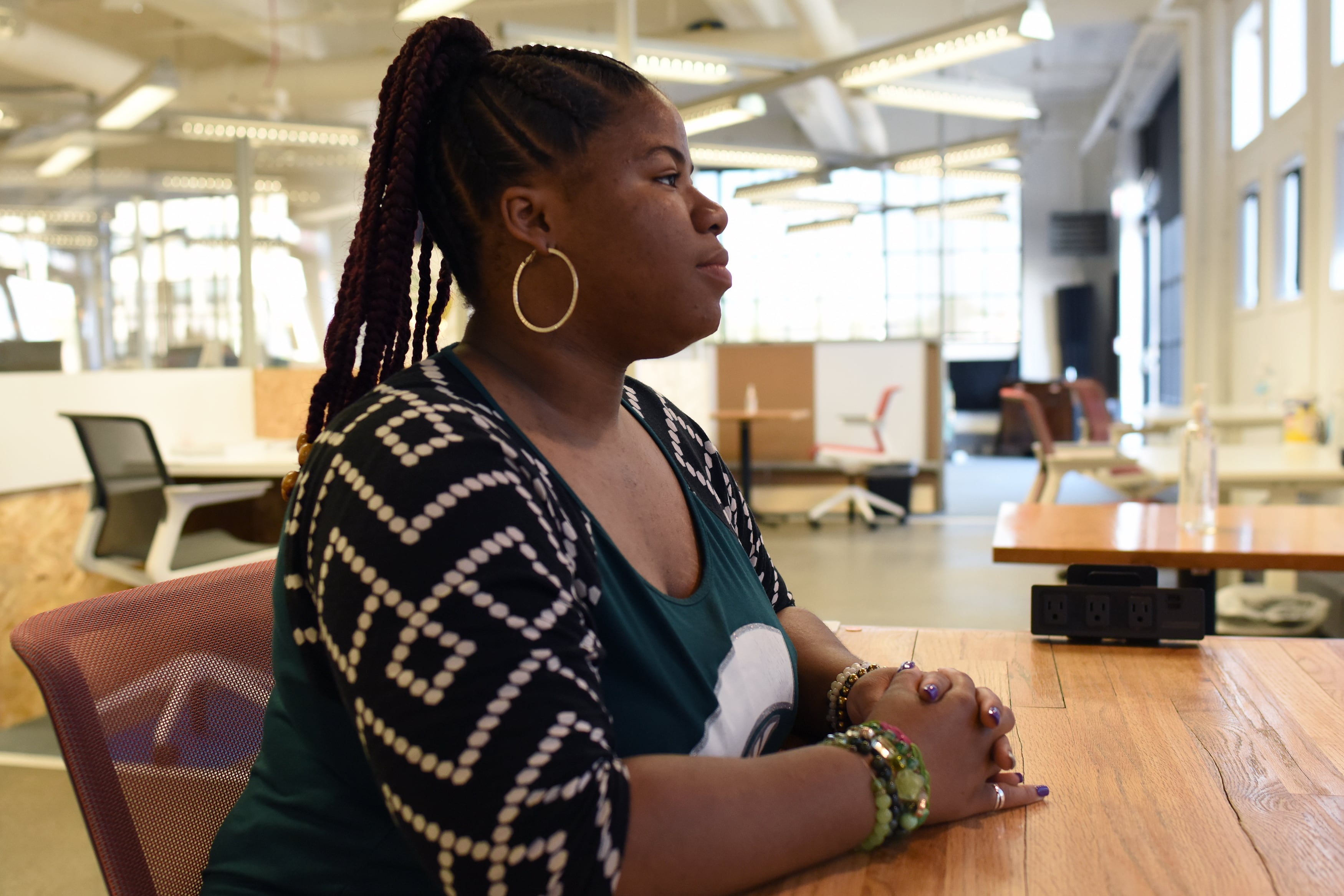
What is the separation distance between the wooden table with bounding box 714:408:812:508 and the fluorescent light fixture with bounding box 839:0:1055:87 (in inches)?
90.5

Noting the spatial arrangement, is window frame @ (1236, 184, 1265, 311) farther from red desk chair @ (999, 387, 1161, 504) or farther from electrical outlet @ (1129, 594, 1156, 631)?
electrical outlet @ (1129, 594, 1156, 631)

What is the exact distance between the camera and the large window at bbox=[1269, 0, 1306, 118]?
620 centimetres

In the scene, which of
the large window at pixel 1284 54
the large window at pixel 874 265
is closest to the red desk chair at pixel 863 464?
the large window at pixel 1284 54

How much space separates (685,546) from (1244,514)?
1.93 m

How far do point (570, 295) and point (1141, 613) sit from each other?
33.9 inches

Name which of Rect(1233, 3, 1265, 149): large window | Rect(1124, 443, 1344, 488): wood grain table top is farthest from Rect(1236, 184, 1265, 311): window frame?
Rect(1124, 443, 1344, 488): wood grain table top

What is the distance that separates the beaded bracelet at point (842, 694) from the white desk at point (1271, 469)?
2193 mm

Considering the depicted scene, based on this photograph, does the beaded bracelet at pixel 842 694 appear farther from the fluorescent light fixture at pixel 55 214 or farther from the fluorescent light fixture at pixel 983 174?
the fluorescent light fixture at pixel 983 174

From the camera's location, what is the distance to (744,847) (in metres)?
0.69

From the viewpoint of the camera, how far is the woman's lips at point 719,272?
2.90ft

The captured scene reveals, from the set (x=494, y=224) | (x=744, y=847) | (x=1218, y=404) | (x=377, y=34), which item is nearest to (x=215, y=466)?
(x=494, y=224)

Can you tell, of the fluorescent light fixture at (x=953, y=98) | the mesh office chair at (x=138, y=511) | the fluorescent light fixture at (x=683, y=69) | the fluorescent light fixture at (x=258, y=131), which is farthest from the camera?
the fluorescent light fixture at (x=953, y=98)

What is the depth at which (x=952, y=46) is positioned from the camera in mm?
5695

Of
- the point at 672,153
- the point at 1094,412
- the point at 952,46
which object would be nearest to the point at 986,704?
the point at 672,153
